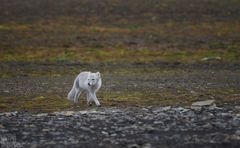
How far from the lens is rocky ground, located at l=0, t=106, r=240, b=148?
47.1ft

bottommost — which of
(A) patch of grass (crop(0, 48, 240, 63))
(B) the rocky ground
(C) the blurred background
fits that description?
(B) the rocky ground

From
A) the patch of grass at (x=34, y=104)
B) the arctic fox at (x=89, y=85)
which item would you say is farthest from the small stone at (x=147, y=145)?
the patch of grass at (x=34, y=104)

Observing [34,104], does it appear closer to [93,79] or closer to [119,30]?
[93,79]

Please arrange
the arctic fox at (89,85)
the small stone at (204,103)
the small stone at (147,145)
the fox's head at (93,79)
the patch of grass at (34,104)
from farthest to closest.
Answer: the patch of grass at (34,104) < the small stone at (204,103) < the arctic fox at (89,85) < the fox's head at (93,79) < the small stone at (147,145)

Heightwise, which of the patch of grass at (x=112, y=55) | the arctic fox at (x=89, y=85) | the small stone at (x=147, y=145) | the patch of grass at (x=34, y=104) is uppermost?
the patch of grass at (x=112, y=55)

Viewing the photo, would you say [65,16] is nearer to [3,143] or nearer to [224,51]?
[224,51]

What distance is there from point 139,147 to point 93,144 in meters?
1.04

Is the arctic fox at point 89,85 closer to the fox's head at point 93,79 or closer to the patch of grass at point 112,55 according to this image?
the fox's head at point 93,79

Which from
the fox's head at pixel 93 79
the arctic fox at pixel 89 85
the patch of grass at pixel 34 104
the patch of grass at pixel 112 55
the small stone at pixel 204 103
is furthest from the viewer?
the patch of grass at pixel 112 55

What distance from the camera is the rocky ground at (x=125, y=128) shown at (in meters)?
14.4

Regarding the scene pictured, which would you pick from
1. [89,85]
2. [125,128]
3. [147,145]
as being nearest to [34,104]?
[89,85]

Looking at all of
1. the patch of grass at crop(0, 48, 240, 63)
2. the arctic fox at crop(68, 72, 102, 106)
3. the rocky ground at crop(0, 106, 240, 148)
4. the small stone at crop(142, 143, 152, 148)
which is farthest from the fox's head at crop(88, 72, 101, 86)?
the patch of grass at crop(0, 48, 240, 63)

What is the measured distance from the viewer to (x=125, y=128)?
15477 millimetres

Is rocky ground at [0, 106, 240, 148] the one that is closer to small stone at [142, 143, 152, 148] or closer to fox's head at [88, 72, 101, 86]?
small stone at [142, 143, 152, 148]
